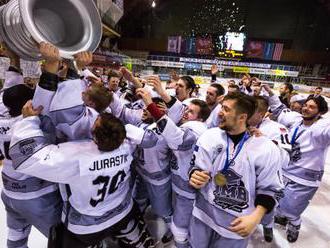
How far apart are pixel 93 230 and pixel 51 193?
38 cm

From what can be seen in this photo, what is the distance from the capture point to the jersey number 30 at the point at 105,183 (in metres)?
1.45

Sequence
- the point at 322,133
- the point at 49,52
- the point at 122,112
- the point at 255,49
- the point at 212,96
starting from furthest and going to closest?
the point at 255,49 → the point at 212,96 → the point at 122,112 → the point at 322,133 → the point at 49,52

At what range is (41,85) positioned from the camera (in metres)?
1.33

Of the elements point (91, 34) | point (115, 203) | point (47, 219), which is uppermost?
point (91, 34)

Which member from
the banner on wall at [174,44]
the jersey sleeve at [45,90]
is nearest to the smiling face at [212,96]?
the jersey sleeve at [45,90]

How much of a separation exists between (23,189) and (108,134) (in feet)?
2.20

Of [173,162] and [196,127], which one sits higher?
[196,127]

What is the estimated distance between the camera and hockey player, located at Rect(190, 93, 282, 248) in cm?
141

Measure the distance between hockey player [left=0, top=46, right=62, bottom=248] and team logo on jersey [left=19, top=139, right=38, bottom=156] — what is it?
0.36 meters

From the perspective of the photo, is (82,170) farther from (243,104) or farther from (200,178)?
(243,104)

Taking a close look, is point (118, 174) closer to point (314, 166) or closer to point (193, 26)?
point (314, 166)

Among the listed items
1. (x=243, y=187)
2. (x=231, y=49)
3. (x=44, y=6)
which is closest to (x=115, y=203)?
(x=243, y=187)

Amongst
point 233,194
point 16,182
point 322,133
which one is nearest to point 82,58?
point 16,182

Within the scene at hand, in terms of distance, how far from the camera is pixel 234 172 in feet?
4.79
